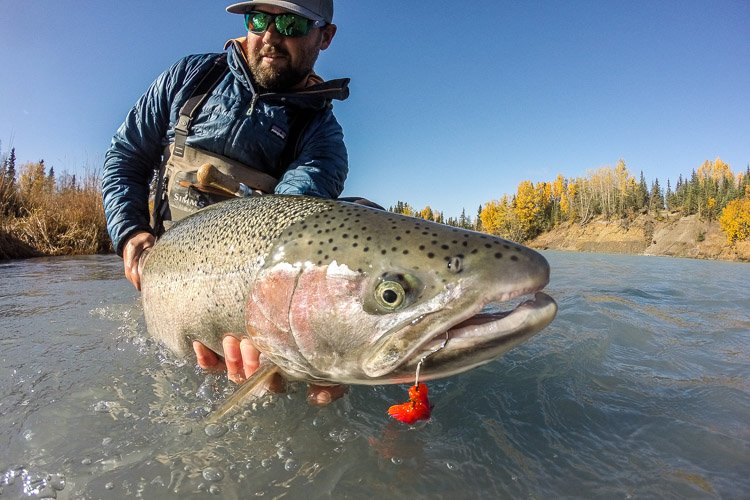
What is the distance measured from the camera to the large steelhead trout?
1472 millimetres

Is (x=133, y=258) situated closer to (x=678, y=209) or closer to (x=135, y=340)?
(x=135, y=340)

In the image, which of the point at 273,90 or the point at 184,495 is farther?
the point at 273,90

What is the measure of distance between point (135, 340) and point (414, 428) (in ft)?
8.15

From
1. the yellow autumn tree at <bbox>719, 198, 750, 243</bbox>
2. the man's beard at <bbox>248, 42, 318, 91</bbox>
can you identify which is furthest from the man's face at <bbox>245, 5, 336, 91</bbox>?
the yellow autumn tree at <bbox>719, 198, 750, 243</bbox>

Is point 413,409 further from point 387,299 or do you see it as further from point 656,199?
point 656,199

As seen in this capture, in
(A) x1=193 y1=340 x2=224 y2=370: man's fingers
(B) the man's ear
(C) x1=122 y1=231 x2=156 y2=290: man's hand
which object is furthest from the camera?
(B) the man's ear

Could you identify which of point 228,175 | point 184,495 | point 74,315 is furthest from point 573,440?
point 74,315

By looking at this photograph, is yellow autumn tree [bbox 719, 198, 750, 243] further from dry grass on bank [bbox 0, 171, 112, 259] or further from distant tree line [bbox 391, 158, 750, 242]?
dry grass on bank [bbox 0, 171, 112, 259]

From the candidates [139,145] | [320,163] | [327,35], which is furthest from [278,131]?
[139,145]

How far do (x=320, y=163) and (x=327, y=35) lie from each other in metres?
1.35

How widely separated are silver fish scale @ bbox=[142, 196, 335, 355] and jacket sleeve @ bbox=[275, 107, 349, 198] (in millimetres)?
980

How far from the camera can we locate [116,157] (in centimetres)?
370

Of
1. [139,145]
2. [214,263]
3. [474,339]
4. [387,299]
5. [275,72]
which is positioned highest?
[275,72]

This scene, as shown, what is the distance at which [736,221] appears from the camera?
2147 inches
